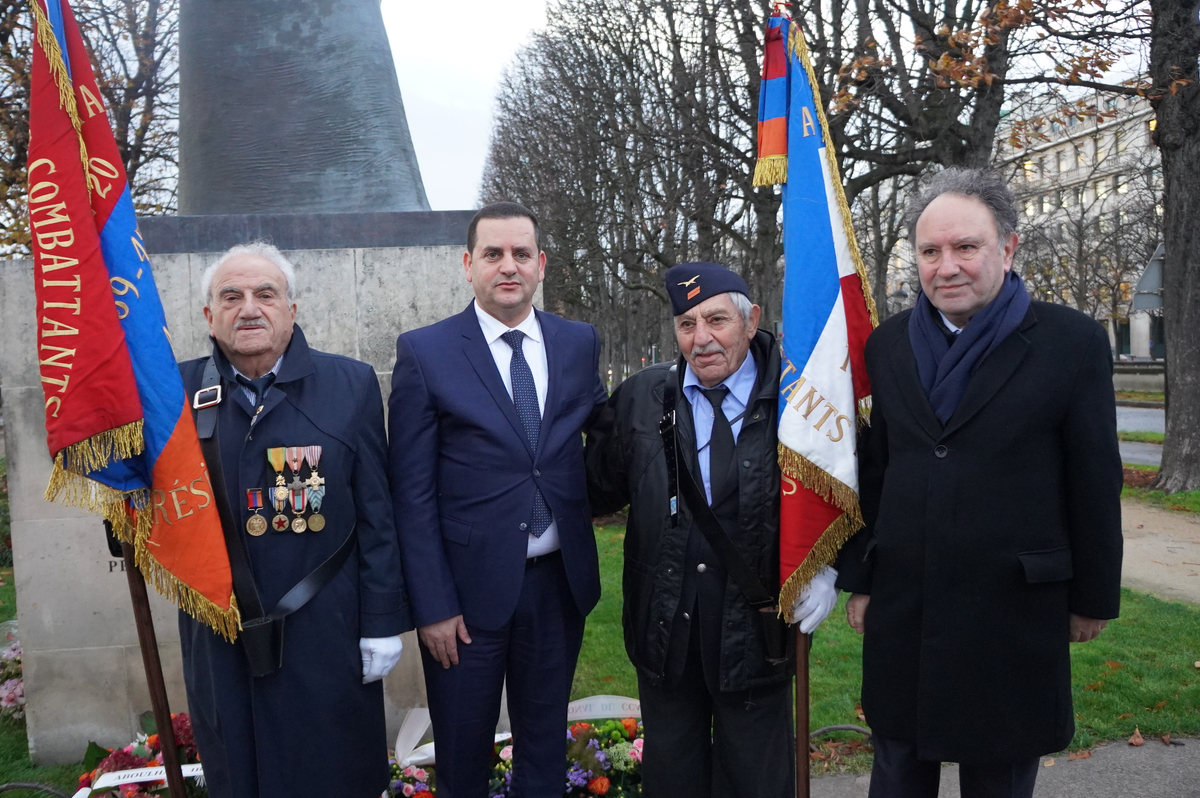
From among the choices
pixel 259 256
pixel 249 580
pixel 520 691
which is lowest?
pixel 520 691

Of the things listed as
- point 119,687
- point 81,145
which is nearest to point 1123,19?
point 81,145

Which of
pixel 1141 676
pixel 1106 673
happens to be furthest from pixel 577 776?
pixel 1141 676

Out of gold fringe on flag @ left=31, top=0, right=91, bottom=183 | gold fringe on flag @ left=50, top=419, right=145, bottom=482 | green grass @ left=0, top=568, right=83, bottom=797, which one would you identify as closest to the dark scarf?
gold fringe on flag @ left=50, top=419, right=145, bottom=482

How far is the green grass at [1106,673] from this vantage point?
4.31m

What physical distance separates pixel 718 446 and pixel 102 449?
1854mm

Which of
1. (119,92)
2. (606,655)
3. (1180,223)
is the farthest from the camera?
(119,92)

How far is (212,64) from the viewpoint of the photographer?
166 inches

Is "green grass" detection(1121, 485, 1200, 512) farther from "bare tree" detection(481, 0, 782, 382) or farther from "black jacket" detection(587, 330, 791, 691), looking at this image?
"black jacket" detection(587, 330, 791, 691)

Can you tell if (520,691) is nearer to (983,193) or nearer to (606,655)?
(983,193)

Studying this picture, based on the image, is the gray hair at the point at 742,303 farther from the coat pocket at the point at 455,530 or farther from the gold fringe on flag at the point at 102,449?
the gold fringe on flag at the point at 102,449

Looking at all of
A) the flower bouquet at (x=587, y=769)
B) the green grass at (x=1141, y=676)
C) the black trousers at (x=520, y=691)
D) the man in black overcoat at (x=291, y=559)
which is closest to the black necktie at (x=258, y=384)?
the man in black overcoat at (x=291, y=559)

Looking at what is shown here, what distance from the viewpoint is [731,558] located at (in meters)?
2.75

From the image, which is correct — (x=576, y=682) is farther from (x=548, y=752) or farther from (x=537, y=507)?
(x=537, y=507)

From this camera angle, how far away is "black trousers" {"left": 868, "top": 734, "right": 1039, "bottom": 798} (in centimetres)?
250
